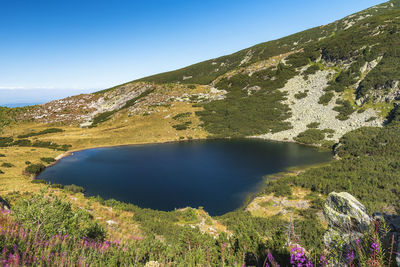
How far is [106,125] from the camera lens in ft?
241

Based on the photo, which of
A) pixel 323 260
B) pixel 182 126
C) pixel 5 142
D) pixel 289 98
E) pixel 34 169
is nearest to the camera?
pixel 323 260

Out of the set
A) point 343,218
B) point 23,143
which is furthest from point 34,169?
point 343,218

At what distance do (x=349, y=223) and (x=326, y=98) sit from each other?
224ft

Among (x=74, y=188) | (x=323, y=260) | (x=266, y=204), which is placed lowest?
(x=266, y=204)

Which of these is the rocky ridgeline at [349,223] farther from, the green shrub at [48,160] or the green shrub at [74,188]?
the green shrub at [48,160]

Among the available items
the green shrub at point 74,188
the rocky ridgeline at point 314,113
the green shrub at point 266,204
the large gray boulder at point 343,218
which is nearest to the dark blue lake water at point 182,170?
the green shrub at point 74,188

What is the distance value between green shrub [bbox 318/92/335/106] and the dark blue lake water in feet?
80.1

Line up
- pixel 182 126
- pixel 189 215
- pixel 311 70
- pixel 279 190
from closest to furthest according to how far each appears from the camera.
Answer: pixel 189 215
pixel 279 190
pixel 182 126
pixel 311 70

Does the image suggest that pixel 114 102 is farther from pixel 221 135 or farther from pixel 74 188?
pixel 74 188

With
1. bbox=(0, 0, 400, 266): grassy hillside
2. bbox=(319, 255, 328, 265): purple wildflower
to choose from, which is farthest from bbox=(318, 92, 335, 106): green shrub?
bbox=(319, 255, 328, 265): purple wildflower

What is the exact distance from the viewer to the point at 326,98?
63.8 metres

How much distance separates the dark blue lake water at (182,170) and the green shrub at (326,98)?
24.4 metres

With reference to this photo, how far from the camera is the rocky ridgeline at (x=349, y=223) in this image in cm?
457

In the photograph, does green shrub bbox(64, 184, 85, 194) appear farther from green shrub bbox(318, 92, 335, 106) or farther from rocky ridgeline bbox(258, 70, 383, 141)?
green shrub bbox(318, 92, 335, 106)
